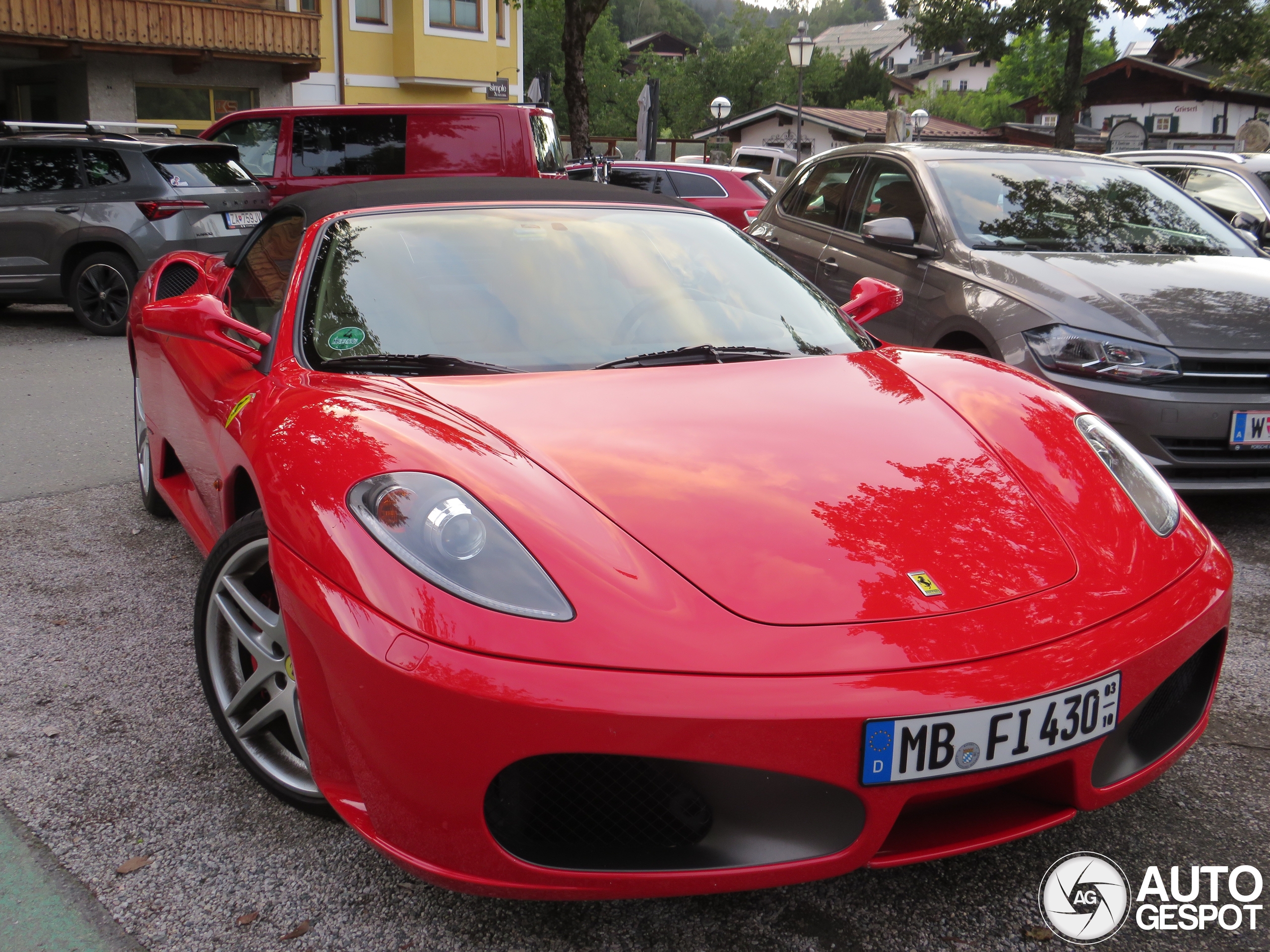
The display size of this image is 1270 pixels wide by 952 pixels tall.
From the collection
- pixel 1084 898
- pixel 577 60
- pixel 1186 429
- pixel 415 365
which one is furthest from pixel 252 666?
pixel 577 60

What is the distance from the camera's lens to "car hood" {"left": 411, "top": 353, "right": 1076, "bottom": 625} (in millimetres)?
1845

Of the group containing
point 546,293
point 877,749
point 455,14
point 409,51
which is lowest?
point 877,749

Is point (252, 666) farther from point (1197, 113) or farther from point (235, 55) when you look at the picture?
point (1197, 113)

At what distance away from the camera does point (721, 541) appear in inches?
74.9

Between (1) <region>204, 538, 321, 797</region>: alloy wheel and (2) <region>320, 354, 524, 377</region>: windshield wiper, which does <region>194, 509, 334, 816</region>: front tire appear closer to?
(1) <region>204, 538, 321, 797</region>: alloy wheel

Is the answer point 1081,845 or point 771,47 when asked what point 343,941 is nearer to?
point 1081,845

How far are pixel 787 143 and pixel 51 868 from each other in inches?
1993

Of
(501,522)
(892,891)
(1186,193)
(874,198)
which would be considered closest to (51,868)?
(501,522)

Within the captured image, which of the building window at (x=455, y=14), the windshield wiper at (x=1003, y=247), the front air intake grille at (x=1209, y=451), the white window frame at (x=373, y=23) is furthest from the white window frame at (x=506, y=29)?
the front air intake grille at (x=1209, y=451)

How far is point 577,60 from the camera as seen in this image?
64.8ft

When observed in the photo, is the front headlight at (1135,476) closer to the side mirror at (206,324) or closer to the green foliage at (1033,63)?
the side mirror at (206,324)

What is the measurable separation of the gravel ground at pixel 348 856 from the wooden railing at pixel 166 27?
788 inches

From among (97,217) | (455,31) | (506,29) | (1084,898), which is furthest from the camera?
(506,29)

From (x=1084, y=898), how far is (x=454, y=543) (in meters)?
1.32
